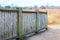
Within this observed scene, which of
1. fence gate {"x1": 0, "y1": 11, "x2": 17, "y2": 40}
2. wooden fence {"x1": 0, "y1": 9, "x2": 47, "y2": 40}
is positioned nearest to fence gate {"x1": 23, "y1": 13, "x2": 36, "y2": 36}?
wooden fence {"x1": 0, "y1": 9, "x2": 47, "y2": 40}

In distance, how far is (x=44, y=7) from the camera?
43.8 feet

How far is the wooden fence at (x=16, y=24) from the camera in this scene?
3.95 m

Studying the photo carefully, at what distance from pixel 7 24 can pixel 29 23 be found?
1.68 m

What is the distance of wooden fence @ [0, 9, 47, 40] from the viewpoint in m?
3.95

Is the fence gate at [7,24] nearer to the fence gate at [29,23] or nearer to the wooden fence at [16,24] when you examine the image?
the wooden fence at [16,24]

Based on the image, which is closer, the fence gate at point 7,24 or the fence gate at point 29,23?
the fence gate at point 7,24

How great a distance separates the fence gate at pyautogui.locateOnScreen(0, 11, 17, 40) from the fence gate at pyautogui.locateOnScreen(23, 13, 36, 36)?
0.69m

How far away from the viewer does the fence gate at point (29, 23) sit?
17.1 ft

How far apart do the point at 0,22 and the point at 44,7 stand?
32.2 ft

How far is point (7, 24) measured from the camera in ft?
13.6

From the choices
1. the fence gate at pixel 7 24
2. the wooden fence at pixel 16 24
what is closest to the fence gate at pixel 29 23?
the wooden fence at pixel 16 24

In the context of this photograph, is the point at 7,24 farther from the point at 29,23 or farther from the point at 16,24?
the point at 29,23

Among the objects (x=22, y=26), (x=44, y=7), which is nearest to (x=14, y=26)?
(x=22, y=26)
